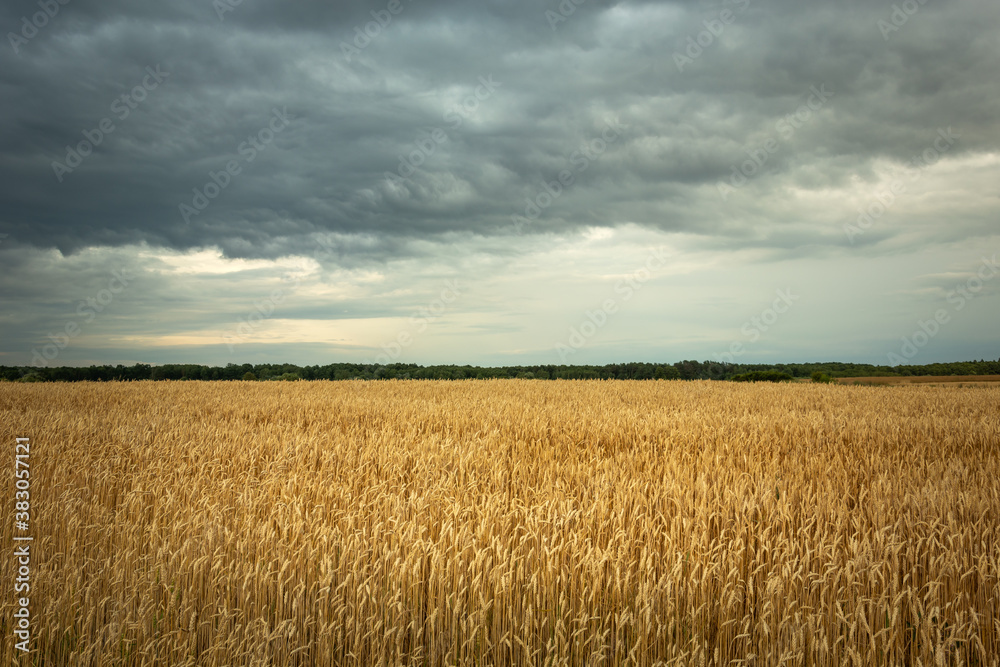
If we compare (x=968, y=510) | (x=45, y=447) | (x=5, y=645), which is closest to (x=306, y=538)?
(x=5, y=645)

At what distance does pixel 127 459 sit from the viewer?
8.93 meters

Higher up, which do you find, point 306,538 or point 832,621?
point 306,538

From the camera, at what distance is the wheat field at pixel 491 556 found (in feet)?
A: 11.8

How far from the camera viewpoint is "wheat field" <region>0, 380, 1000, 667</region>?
360cm

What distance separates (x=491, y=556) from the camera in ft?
14.8

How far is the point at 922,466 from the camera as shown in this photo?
874 centimetres

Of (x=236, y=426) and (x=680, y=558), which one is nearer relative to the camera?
(x=680, y=558)

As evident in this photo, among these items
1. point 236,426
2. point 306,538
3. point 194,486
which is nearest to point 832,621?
point 306,538

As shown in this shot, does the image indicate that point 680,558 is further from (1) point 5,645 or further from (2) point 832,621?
(1) point 5,645

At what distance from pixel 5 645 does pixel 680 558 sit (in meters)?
4.80

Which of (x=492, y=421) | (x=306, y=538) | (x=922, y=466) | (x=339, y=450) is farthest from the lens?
(x=492, y=421)

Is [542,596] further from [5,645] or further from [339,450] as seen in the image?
[339,450]

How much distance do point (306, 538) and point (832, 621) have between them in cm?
431

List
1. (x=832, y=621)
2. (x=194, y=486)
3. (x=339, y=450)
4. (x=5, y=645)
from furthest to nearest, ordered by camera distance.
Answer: (x=339, y=450)
(x=194, y=486)
(x=832, y=621)
(x=5, y=645)
